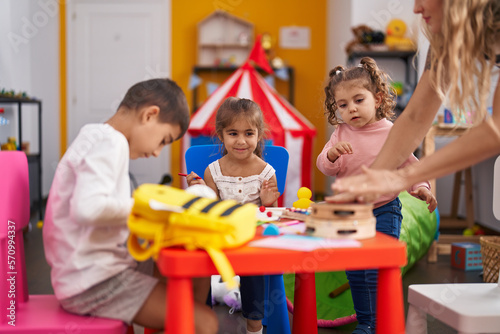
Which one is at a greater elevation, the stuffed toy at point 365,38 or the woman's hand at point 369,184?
the stuffed toy at point 365,38

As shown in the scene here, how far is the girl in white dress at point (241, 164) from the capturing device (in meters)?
1.78

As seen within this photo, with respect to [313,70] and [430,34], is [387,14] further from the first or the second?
[430,34]

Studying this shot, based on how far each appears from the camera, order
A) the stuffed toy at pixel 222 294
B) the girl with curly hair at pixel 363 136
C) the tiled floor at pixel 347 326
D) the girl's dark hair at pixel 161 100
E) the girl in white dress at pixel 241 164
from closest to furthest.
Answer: the girl's dark hair at pixel 161 100 → the girl with curly hair at pixel 363 136 → the girl in white dress at pixel 241 164 → the tiled floor at pixel 347 326 → the stuffed toy at pixel 222 294

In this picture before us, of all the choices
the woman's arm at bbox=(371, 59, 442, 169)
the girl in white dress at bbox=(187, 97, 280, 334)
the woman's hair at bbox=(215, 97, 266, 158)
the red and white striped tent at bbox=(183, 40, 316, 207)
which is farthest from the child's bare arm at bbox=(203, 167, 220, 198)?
the red and white striped tent at bbox=(183, 40, 316, 207)

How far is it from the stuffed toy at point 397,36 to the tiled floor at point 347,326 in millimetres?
2063

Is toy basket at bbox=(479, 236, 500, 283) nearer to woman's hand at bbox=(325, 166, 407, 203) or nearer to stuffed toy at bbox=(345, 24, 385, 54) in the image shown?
woman's hand at bbox=(325, 166, 407, 203)

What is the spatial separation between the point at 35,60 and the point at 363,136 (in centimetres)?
453

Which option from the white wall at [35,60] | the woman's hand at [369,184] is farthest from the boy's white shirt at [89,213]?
the white wall at [35,60]

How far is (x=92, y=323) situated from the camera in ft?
3.44

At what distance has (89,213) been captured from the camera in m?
1.03

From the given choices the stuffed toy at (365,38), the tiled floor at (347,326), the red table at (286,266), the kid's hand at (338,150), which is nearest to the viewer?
the red table at (286,266)

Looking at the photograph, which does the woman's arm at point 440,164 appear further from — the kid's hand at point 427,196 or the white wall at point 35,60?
the white wall at point 35,60

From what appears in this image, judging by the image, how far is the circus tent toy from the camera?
3.38ft

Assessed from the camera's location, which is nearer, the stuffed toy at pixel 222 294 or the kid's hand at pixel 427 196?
the kid's hand at pixel 427 196
